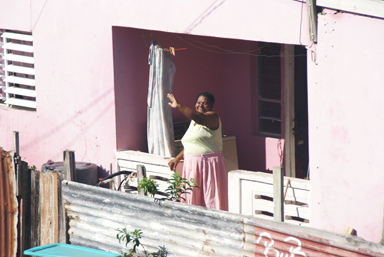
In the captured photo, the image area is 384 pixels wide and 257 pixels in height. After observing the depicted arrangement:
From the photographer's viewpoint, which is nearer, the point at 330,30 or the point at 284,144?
the point at 330,30

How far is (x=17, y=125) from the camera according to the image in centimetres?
868

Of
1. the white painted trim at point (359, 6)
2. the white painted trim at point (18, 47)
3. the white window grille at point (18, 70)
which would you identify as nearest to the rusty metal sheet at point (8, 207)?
the white window grille at point (18, 70)

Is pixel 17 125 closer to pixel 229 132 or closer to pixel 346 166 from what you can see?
pixel 229 132

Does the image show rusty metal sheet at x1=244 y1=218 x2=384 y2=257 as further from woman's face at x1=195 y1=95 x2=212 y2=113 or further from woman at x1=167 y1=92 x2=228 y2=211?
woman's face at x1=195 y1=95 x2=212 y2=113

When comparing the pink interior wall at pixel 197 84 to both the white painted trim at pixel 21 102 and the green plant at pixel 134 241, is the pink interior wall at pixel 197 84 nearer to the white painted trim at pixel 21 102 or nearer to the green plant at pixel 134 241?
the white painted trim at pixel 21 102

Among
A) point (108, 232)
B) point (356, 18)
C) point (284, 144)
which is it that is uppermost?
point (356, 18)

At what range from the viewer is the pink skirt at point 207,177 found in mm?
6238

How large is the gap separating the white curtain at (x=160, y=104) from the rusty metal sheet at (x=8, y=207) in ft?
6.40

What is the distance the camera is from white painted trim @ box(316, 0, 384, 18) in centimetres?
476

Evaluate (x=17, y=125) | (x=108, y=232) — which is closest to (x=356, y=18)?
(x=108, y=232)

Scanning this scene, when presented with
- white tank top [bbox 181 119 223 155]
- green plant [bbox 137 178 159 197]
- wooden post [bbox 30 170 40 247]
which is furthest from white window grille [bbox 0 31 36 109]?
green plant [bbox 137 178 159 197]

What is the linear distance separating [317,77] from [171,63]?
2.43 m

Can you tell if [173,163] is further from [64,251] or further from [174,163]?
[64,251]

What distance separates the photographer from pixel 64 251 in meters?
5.41
